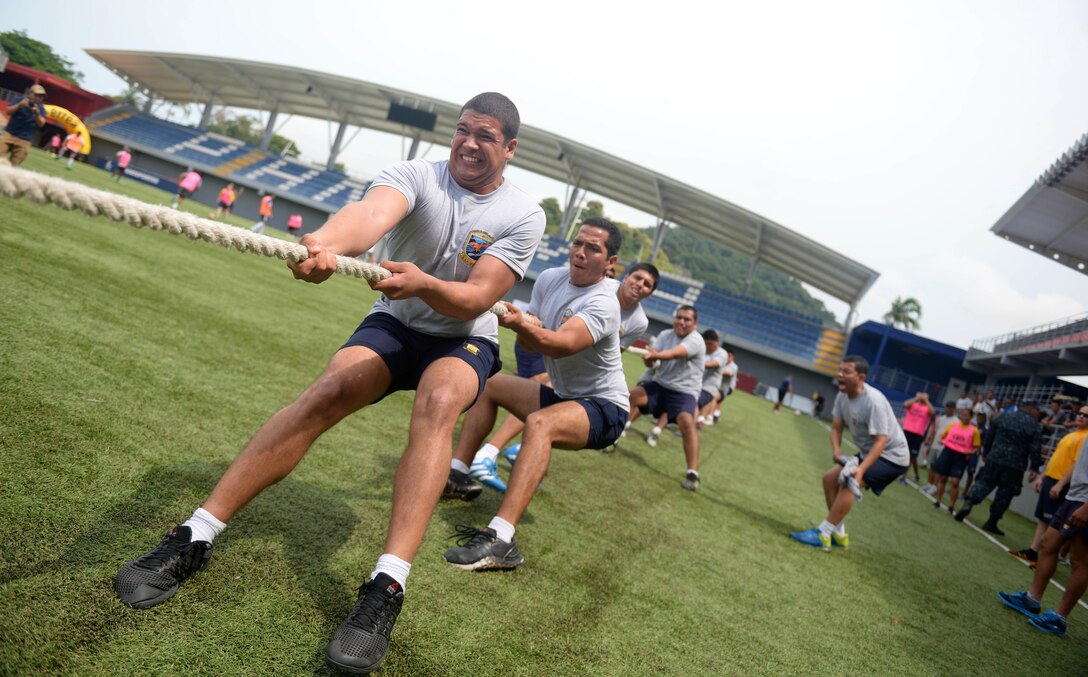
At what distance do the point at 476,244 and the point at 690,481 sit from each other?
4279mm

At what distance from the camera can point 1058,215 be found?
20.6 meters

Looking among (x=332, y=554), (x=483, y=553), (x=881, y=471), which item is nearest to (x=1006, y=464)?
(x=881, y=471)

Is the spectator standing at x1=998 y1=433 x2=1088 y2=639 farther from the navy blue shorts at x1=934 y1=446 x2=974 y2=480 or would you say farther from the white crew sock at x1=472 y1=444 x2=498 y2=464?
the navy blue shorts at x1=934 y1=446 x2=974 y2=480

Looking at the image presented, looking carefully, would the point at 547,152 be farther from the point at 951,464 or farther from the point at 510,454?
the point at 510,454

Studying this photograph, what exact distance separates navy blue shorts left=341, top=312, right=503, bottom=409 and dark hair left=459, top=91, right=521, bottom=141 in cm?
86

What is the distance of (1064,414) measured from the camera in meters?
16.2

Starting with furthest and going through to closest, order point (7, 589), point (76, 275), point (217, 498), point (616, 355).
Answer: point (76, 275), point (616, 355), point (217, 498), point (7, 589)

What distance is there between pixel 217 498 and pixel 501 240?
1.36m

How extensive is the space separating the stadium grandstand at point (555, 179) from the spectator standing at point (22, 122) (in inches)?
815

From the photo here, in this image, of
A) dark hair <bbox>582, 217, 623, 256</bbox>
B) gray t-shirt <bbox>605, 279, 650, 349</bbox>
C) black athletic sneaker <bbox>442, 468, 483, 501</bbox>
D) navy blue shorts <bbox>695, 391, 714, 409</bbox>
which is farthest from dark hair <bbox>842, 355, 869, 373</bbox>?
navy blue shorts <bbox>695, 391, 714, 409</bbox>

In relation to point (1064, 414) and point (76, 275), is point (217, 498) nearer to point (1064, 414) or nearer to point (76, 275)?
point (76, 275)

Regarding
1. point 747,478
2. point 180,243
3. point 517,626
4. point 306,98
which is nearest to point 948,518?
point 747,478

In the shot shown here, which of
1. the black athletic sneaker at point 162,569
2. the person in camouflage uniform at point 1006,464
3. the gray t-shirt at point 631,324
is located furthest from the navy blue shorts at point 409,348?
the person in camouflage uniform at point 1006,464

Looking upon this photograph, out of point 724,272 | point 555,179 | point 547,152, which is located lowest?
point 555,179
